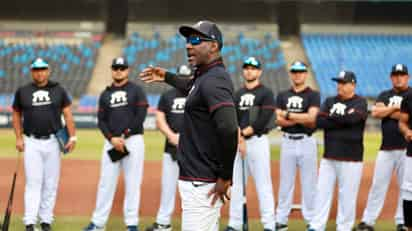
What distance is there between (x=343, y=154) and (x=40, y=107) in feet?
13.5


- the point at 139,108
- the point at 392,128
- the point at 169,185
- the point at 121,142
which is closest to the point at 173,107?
the point at 139,108

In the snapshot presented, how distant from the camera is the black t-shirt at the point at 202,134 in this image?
4629 mm

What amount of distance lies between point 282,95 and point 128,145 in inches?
95.4

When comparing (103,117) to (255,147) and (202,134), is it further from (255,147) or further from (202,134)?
(202,134)

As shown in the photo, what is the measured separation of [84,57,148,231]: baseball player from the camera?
8141 millimetres

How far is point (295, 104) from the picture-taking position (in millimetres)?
8727

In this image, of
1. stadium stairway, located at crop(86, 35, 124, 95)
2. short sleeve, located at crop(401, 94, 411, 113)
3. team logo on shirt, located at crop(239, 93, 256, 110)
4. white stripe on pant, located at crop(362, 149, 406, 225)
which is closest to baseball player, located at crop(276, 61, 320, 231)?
team logo on shirt, located at crop(239, 93, 256, 110)

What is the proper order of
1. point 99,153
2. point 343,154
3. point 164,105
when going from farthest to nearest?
point 99,153
point 164,105
point 343,154

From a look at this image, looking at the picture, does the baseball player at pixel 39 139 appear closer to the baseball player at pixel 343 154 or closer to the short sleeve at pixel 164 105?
the short sleeve at pixel 164 105

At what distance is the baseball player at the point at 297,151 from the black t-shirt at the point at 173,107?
142 cm

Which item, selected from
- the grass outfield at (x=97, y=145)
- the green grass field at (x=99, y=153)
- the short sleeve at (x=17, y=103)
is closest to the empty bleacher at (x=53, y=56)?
the grass outfield at (x=97, y=145)

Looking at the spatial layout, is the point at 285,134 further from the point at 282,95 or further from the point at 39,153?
the point at 39,153

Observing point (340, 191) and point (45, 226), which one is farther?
point (45, 226)

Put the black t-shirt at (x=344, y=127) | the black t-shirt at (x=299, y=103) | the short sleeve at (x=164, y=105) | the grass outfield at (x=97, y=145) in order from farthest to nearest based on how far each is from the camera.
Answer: the grass outfield at (x=97, y=145), the short sleeve at (x=164, y=105), the black t-shirt at (x=299, y=103), the black t-shirt at (x=344, y=127)
